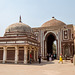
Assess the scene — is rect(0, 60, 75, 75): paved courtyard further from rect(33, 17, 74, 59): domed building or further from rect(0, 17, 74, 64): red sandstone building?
rect(33, 17, 74, 59): domed building

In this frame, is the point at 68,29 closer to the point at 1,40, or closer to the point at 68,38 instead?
the point at 68,38

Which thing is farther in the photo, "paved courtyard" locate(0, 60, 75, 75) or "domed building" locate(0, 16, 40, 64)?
"domed building" locate(0, 16, 40, 64)

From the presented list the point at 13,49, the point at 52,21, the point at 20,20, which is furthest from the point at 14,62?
the point at 52,21

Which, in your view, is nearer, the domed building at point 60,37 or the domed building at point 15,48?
the domed building at point 15,48

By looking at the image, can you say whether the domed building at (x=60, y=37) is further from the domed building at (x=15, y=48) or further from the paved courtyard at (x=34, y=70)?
the paved courtyard at (x=34, y=70)

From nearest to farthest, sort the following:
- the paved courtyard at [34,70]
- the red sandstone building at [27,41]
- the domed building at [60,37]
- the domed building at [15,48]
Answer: the paved courtyard at [34,70] < the domed building at [15,48] < the red sandstone building at [27,41] < the domed building at [60,37]

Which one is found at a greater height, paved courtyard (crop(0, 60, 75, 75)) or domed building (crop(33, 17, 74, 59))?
domed building (crop(33, 17, 74, 59))

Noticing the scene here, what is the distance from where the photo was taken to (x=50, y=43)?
3516cm

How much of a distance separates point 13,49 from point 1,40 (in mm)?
2148

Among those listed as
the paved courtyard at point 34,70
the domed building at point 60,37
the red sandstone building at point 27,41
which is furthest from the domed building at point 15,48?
the domed building at point 60,37

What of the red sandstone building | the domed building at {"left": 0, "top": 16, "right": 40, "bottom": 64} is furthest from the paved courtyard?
the red sandstone building

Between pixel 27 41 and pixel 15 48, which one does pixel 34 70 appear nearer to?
pixel 27 41

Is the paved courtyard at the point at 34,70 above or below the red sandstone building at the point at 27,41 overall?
below

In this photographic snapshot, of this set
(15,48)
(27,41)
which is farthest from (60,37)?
(15,48)
